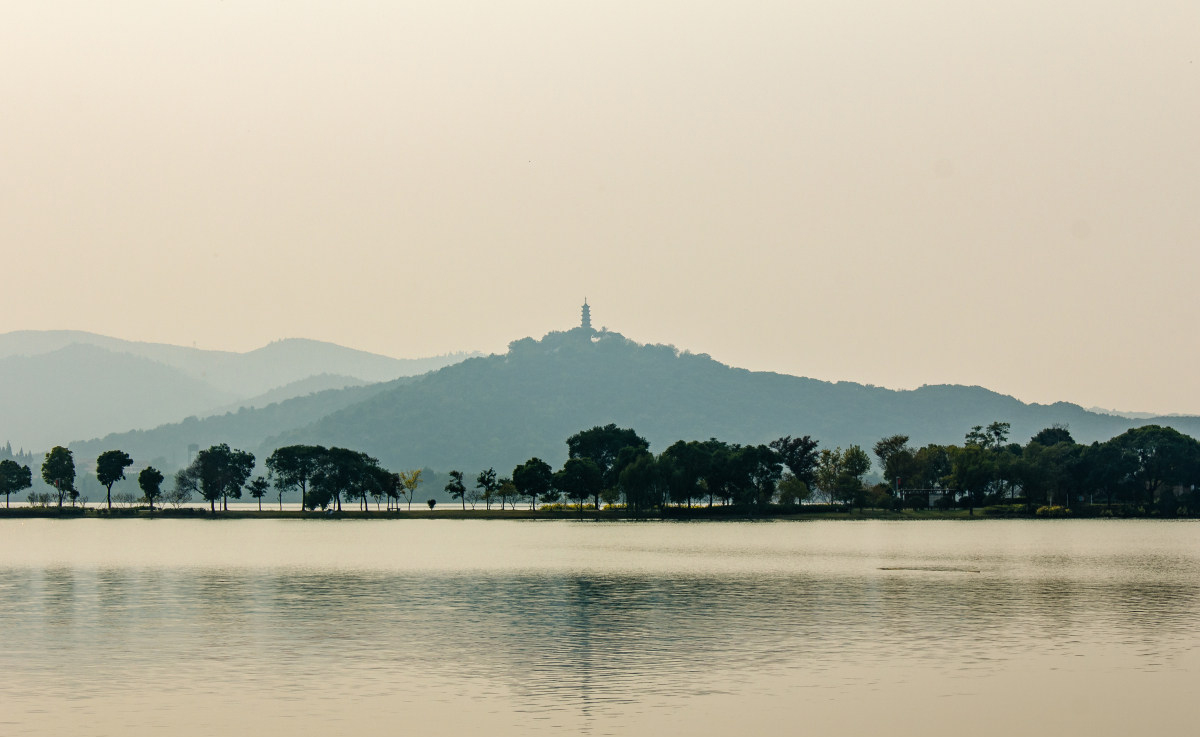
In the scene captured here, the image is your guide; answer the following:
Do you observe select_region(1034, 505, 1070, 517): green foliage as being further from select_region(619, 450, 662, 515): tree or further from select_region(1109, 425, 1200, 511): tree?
select_region(619, 450, 662, 515): tree

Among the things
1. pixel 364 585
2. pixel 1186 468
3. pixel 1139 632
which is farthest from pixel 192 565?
pixel 1186 468

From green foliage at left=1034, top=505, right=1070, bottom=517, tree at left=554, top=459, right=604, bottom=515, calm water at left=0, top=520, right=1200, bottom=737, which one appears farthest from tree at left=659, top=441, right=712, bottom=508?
calm water at left=0, top=520, right=1200, bottom=737

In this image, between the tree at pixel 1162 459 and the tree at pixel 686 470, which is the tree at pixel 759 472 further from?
the tree at pixel 1162 459

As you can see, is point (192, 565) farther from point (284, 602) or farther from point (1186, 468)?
point (1186, 468)

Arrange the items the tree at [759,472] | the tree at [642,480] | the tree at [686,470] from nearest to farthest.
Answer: the tree at [686,470] → the tree at [642,480] → the tree at [759,472]

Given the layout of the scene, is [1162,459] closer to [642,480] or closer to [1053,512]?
[1053,512]

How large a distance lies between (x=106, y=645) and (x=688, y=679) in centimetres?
2284

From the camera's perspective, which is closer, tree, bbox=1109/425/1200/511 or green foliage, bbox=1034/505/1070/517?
green foliage, bbox=1034/505/1070/517

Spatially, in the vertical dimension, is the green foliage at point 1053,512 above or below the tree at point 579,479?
below

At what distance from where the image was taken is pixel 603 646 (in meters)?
44.1

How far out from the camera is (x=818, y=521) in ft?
616

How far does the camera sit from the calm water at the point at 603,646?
A: 3167cm

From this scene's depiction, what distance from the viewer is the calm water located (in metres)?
31.7

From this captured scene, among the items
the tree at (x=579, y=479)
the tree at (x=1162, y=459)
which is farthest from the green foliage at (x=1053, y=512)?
the tree at (x=579, y=479)
